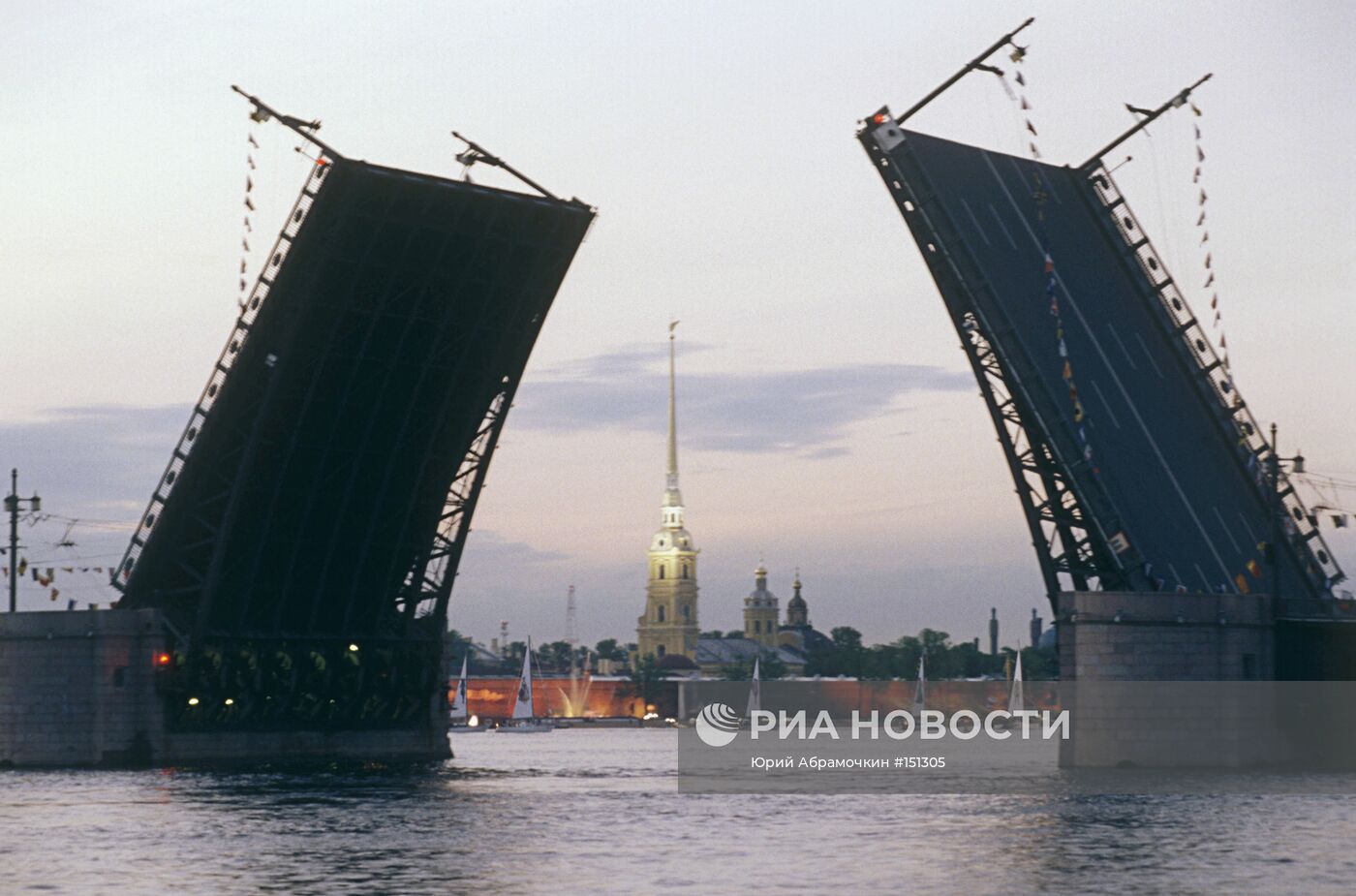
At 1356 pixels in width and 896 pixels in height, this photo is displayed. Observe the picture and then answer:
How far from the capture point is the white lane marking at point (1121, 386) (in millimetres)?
59438

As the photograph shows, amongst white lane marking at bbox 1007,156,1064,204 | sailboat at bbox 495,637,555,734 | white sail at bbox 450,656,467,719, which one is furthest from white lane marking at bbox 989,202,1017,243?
white sail at bbox 450,656,467,719

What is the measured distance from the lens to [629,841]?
1718 inches

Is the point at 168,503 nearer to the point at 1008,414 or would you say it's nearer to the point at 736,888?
the point at 1008,414

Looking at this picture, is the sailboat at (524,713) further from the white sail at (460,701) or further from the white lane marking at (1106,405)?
the white lane marking at (1106,405)

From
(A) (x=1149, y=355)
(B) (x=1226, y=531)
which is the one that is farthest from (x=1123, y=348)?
(B) (x=1226, y=531)

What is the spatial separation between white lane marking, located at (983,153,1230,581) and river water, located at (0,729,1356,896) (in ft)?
35.7

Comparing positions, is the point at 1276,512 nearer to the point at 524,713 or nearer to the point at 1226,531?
the point at 1226,531

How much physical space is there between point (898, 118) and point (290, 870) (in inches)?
1085

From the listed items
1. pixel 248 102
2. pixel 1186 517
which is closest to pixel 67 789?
pixel 248 102

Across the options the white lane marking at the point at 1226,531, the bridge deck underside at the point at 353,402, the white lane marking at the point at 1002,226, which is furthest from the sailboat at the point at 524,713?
the white lane marking at the point at 1002,226

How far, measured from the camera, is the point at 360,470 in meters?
59.7

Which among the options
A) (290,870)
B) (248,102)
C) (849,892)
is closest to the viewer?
(849,892)

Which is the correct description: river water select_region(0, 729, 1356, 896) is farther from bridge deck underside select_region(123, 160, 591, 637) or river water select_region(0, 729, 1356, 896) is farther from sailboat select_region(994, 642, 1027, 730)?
sailboat select_region(994, 642, 1027, 730)

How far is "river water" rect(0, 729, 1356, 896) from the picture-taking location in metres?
35.8
